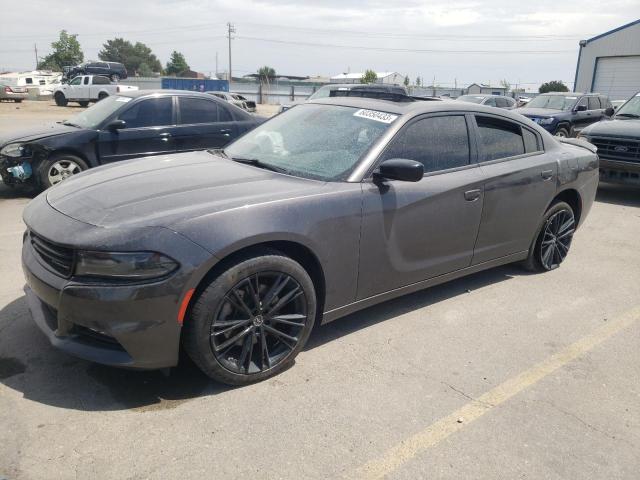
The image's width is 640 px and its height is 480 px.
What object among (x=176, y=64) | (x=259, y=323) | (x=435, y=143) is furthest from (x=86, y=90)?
(x=176, y=64)

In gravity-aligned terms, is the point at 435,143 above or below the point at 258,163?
above

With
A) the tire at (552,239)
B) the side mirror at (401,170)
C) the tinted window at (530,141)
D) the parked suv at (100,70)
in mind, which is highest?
the parked suv at (100,70)

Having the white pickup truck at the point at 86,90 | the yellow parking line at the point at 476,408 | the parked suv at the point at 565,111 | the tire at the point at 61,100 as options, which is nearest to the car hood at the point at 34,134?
the yellow parking line at the point at 476,408

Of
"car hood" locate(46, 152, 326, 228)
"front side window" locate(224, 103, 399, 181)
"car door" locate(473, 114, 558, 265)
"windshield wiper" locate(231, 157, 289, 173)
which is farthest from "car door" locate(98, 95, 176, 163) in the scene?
"car door" locate(473, 114, 558, 265)

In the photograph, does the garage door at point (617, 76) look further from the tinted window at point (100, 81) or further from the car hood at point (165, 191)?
the car hood at point (165, 191)

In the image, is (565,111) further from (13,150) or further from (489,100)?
(13,150)

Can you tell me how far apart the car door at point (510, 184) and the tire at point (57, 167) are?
18.5ft

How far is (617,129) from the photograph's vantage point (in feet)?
29.7

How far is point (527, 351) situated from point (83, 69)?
43351 mm

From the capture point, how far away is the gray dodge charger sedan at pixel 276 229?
2715 millimetres

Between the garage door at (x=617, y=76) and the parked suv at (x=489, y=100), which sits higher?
the garage door at (x=617, y=76)

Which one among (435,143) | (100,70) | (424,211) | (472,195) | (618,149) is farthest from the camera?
(100,70)

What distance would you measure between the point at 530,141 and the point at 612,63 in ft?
105

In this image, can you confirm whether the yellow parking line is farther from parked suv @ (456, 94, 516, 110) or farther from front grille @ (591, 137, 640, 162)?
parked suv @ (456, 94, 516, 110)
